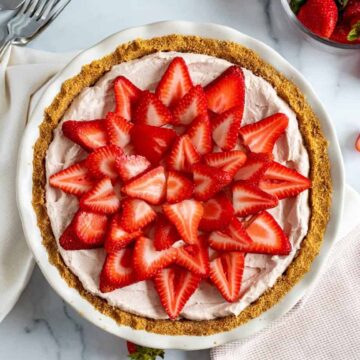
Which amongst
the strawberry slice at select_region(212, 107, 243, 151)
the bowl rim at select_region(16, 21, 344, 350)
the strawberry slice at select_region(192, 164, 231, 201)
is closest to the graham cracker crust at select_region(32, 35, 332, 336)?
the bowl rim at select_region(16, 21, 344, 350)

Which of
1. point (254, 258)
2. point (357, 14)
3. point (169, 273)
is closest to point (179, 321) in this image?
point (169, 273)

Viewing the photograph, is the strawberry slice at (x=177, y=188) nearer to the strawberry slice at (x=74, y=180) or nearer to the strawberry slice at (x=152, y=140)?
the strawberry slice at (x=152, y=140)

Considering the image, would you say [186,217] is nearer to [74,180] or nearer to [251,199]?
[251,199]

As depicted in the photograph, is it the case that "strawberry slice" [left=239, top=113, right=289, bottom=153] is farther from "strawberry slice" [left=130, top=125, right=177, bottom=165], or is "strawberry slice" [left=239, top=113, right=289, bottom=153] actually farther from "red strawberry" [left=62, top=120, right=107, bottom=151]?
"red strawberry" [left=62, top=120, right=107, bottom=151]

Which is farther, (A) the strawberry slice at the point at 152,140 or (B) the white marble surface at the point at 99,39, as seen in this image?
Result: (B) the white marble surface at the point at 99,39

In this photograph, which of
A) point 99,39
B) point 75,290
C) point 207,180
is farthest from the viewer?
point 99,39

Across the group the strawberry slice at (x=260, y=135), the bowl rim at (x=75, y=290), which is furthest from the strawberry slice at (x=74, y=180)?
the strawberry slice at (x=260, y=135)

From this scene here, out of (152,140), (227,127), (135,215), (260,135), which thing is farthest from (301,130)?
(135,215)
